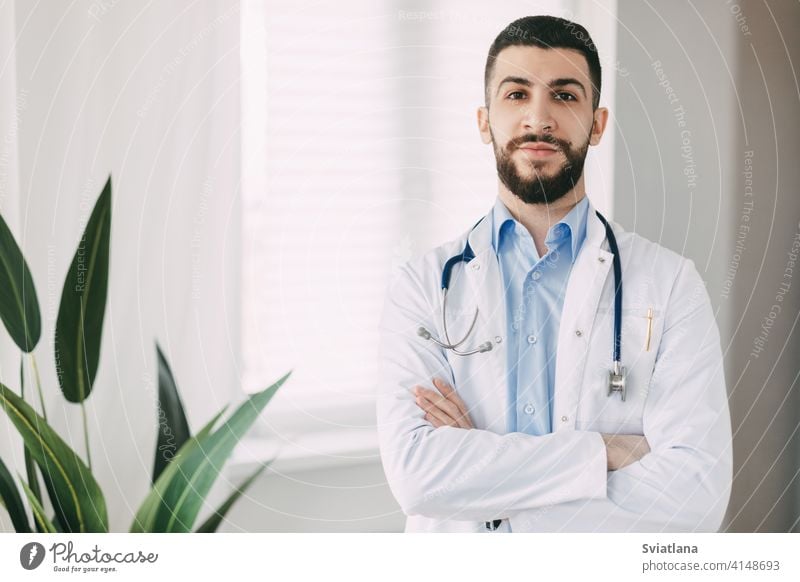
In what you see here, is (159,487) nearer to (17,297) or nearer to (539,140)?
(17,297)

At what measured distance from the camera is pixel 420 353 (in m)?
1.10

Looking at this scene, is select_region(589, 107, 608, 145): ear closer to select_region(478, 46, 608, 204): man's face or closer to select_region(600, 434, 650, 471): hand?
select_region(478, 46, 608, 204): man's face

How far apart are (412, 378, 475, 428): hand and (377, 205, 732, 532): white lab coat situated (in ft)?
0.04

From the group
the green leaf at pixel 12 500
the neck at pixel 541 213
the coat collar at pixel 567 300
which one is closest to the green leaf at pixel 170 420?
the green leaf at pixel 12 500

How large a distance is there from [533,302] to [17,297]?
30.9 inches

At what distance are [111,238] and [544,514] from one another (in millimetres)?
783

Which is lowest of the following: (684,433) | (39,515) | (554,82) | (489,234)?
(39,515)

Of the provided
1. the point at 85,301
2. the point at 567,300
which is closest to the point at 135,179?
the point at 85,301

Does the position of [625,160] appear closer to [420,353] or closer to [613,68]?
[613,68]

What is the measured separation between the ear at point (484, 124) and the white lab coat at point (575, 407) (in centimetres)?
13

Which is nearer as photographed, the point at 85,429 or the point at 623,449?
the point at 623,449

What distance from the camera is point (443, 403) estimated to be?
42.3 inches

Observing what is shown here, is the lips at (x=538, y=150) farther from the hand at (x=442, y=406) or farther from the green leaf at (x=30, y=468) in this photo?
the green leaf at (x=30, y=468)
